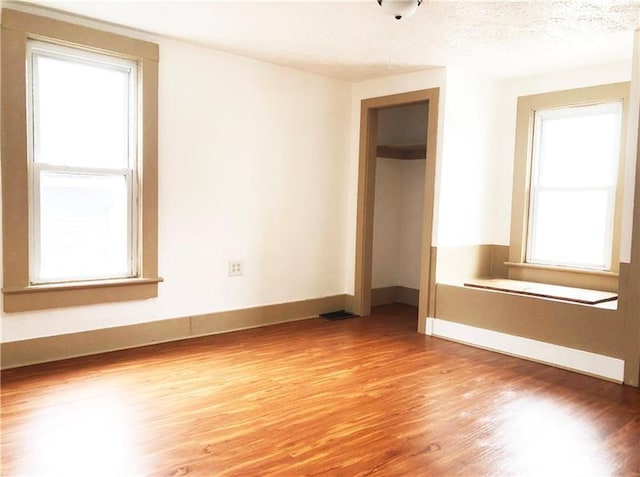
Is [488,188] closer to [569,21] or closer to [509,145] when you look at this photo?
[509,145]

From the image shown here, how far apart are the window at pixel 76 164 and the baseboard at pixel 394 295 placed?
2795mm

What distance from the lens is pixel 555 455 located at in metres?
2.44

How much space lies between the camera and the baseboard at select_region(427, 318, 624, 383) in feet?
11.8

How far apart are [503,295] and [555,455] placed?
6.19 ft

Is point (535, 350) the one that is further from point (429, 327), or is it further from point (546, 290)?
point (429, 327)

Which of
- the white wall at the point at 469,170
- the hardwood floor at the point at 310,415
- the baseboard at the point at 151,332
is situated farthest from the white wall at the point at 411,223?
the hardwood floor at the point at 310,415

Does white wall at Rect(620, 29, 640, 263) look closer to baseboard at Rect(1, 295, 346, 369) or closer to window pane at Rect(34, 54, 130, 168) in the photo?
baseboard at Rect(1, 295, 346, 369)

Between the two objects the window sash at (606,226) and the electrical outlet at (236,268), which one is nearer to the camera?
the window sash at (606,226)

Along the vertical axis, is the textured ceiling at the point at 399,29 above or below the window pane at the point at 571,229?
above

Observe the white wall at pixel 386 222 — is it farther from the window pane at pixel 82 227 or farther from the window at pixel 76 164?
the window pane at pixel 82 227

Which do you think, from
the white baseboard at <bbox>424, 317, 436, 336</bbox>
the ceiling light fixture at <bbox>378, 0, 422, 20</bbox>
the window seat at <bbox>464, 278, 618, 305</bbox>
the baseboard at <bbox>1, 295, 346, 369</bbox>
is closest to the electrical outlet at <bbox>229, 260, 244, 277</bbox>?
the baseboard at <bbox>1, 295, 346, 369</bbox>

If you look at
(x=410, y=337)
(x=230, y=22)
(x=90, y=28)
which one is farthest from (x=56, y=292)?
(x=410, y=337)

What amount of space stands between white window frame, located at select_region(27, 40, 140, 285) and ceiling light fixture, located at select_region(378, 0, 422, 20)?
77.9 inches

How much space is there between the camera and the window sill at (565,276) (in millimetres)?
4363
